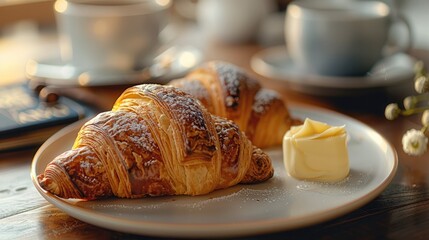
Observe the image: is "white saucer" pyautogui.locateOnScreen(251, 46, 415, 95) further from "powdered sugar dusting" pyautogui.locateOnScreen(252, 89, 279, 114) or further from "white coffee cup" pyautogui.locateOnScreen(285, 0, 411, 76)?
"powdered sugar dusting" pyautogui.locateOnScreen(252, 89, 279, 114)

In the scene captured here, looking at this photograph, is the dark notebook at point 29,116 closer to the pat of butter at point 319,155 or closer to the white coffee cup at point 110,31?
the white coffee cup at point 110,31

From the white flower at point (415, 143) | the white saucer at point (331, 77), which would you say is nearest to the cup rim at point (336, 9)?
the white saucer at point (331, 77)

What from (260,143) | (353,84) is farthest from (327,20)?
(260,143)

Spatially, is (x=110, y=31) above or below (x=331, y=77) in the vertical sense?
above

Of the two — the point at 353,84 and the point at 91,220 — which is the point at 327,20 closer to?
the point at 353,84

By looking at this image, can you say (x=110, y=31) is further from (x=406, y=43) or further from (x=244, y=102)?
(x=406, y=43)

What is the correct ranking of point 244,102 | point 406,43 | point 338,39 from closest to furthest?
point 244,102
point 338,39
point 406,43

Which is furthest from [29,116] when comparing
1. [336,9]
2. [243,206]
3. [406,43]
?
[406,43]
